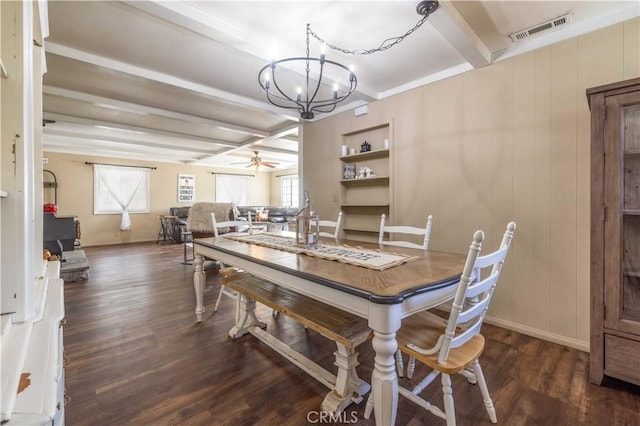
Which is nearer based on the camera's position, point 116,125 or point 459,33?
point 459,33

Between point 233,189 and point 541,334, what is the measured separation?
9.00 metres

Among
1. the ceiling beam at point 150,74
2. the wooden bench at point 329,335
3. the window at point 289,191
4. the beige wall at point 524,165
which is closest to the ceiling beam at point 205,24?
the ceiling beam at point 150,74

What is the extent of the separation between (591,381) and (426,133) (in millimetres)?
2334

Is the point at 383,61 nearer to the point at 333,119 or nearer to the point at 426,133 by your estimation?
the point at 426,133

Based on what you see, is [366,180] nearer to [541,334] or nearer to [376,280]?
[541,334]

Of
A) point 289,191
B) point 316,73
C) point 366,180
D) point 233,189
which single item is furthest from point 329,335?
point 289,191

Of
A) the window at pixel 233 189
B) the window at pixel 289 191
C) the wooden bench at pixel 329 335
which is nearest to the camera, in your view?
the wooden bench at pixel 329 335

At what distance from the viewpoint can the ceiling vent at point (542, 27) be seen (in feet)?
6.91

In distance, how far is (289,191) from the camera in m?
10.3

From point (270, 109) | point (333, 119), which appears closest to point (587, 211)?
point (333, 119)

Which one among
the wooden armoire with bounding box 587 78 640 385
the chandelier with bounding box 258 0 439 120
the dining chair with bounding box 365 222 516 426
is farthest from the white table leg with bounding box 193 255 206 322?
the wooden armoire with bounding box 587 78 640 385

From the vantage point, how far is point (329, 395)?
5.11 ft

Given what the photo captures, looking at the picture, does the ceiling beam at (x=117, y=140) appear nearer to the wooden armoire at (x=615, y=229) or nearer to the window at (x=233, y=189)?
the window at (x=233, y=189)

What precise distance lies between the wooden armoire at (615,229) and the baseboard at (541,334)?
1.72 ft
